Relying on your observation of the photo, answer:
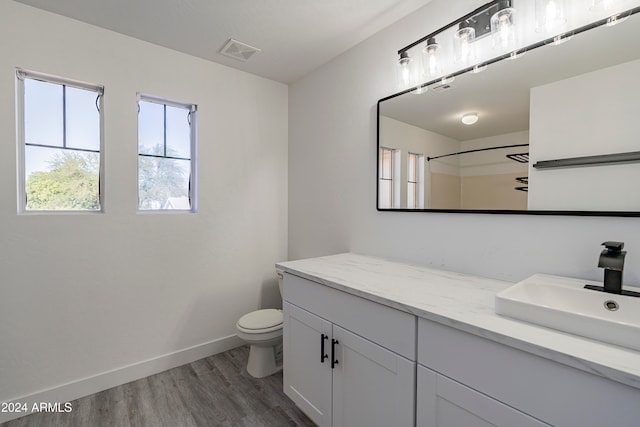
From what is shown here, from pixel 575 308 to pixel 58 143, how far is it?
2937mm

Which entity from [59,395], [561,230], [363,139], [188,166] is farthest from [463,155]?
[59,395]

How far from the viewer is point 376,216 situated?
6.53 feet

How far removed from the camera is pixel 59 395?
1842 mm

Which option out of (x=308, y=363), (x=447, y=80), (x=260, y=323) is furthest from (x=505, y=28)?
(x=260, y=323)

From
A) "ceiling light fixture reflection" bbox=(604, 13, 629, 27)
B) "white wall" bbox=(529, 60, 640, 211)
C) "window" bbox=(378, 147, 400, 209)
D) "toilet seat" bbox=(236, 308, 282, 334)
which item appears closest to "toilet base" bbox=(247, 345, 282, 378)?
"toilet seat" bbox=(236, 308, 282, 334)

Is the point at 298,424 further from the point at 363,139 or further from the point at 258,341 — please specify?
the point at 363,139

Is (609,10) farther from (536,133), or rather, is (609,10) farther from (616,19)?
(536,133)

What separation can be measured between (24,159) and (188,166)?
97 cm

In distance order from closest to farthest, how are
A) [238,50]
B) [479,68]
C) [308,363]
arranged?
[479,68]
[308,363]
[238,50]

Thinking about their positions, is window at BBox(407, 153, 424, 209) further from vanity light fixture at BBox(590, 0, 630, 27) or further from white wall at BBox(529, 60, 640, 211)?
vanity light fixture at BBox(590, 0, 630, 27)

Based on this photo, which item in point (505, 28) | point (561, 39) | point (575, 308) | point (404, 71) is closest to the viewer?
point (575, 308)

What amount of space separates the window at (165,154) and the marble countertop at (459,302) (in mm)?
1238

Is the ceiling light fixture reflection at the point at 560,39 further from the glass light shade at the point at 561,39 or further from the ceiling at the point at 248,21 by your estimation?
the ceiling at the point at 248,21

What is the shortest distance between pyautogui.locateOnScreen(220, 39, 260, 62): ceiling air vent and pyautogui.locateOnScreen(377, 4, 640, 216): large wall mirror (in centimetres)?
124
